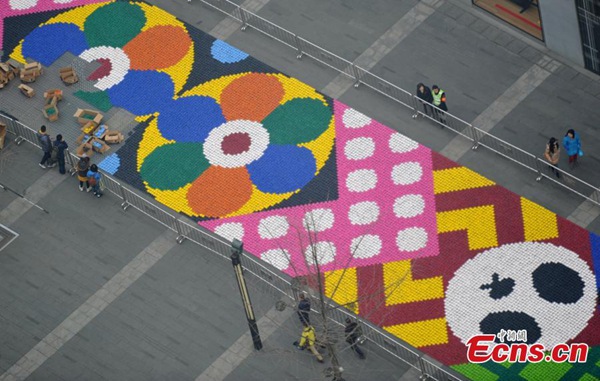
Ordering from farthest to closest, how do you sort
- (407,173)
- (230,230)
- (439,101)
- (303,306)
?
(439,101) < (407,173) < (230,230) < (303,306)

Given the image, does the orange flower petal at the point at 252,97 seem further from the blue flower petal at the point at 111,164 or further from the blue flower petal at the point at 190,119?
the blue flower petal at the point at 111,164

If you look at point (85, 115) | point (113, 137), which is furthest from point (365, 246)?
point (85, 115)

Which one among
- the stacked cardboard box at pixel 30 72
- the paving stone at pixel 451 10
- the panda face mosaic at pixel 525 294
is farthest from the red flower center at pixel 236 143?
the panda face mosaic at pixel 525 294

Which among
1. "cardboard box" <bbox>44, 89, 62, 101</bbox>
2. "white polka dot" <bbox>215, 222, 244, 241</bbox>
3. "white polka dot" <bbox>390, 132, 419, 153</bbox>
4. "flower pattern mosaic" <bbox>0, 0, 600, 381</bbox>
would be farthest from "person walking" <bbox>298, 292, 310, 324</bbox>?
"cardboard box" <bbox>44, 89, 62, 101</bbox>

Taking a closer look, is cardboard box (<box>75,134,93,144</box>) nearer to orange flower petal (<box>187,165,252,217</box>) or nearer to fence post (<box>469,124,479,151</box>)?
orange flower petal (<box>187,165,252,217</box>)

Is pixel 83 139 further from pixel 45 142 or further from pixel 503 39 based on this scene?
pixel 503 39
